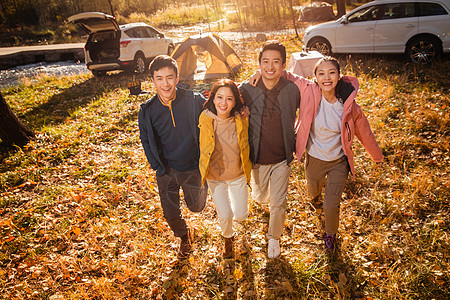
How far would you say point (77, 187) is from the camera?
452 centimetres

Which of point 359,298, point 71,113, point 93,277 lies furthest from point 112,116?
point 359,298

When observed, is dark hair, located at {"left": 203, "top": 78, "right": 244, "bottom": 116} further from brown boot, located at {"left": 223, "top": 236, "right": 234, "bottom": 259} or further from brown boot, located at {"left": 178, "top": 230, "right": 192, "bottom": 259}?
brown boot, located at {"left": 178, "top": 230, "right": 192, "bottom": 259}

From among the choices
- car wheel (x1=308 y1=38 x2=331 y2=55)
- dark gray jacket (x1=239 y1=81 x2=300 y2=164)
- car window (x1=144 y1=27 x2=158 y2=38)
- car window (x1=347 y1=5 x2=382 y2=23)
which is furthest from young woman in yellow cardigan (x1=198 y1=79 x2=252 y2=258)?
car window (x1=144 y1=27 x2=158 y2=38)

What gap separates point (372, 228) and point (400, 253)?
1.34 feet

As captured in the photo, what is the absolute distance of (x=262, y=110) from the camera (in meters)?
2.64

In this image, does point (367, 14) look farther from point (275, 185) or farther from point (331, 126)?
point (275, 185)

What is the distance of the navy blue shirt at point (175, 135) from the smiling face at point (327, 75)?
1.29 m

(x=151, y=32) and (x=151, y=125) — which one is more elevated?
(x=151, y=32)

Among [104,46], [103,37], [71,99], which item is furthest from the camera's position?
[103,37]

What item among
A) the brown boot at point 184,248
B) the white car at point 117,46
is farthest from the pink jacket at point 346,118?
the white car at point 117,46

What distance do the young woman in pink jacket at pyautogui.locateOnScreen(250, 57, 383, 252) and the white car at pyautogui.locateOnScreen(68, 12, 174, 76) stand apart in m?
8.61

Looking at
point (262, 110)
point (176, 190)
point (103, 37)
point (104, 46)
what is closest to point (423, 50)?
point (262, 110)

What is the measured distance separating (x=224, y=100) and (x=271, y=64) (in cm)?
54

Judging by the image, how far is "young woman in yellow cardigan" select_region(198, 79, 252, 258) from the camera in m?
2.49
